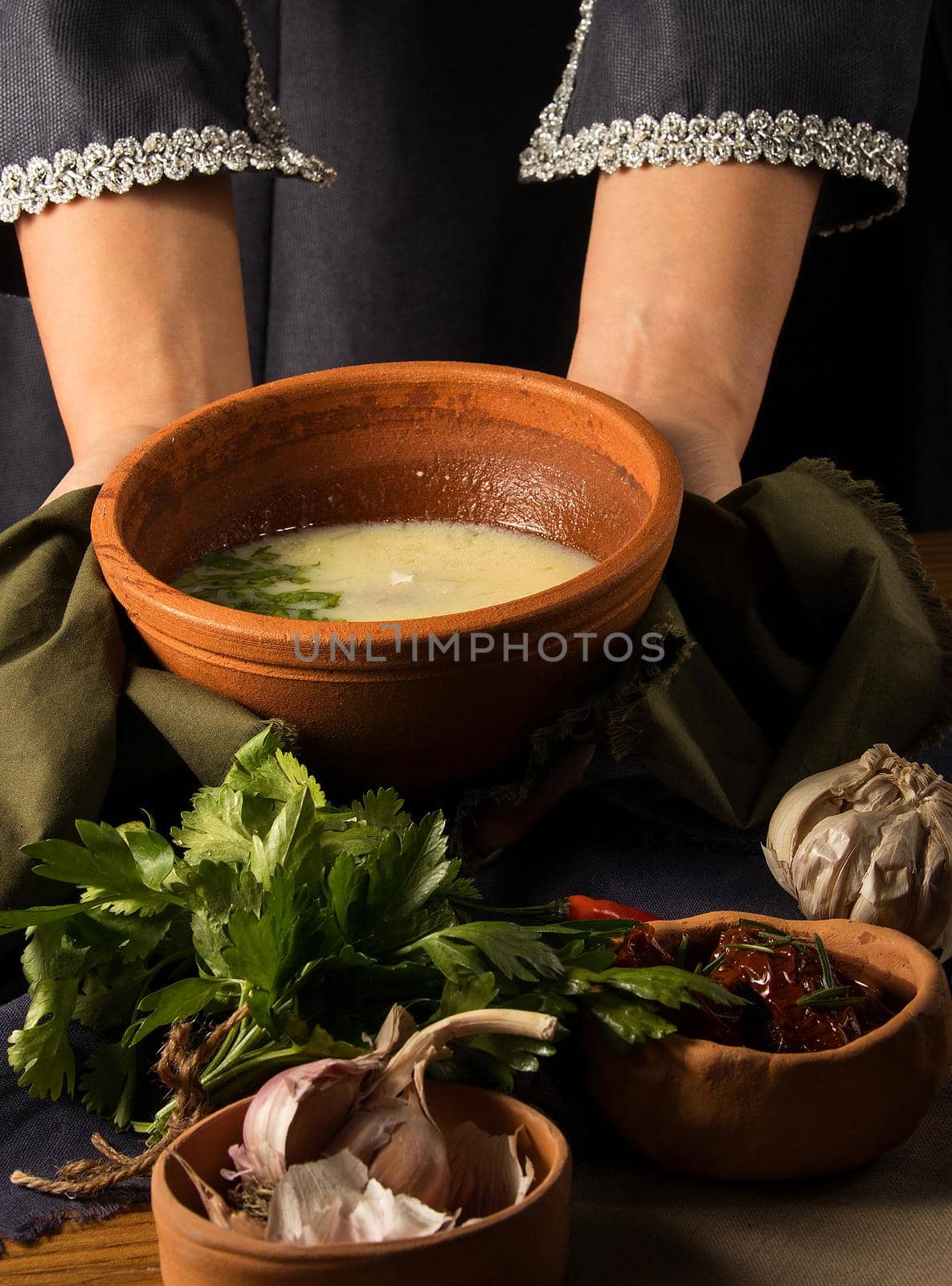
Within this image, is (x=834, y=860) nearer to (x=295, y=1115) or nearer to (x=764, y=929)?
(x=764, y=929)

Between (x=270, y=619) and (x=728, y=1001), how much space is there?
331 mm

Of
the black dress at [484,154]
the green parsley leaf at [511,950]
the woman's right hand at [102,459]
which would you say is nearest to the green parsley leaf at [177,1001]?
the green parsley leaf at [511,950]

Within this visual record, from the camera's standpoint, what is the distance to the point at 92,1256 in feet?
2.03

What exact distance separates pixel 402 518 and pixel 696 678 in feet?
0.84

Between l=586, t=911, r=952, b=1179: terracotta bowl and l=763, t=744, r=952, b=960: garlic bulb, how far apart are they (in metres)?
0.13

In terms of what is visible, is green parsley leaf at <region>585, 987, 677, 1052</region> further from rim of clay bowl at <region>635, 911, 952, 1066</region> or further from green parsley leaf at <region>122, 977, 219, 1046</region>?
green parsley leaf at <region>122, 977, 219, 1046</region>

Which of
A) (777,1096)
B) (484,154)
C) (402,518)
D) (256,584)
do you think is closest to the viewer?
(777,1096)

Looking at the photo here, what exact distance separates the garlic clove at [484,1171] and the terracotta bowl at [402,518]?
0.28 m

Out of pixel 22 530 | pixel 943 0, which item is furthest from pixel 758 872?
pixel 943 0

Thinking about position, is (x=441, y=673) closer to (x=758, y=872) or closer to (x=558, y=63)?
(x=758, y=872)

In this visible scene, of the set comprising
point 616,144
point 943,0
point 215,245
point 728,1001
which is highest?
point 943,0

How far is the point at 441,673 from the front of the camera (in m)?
0.78

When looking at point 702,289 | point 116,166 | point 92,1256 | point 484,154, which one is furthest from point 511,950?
point 484,154

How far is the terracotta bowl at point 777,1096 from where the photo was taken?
603 mm
